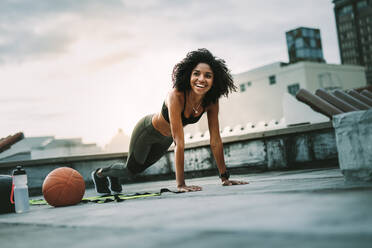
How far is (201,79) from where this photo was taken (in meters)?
5.39

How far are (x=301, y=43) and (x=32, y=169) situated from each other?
7998 centimetres

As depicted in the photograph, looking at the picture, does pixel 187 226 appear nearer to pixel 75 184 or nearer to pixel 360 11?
pixel 75 184

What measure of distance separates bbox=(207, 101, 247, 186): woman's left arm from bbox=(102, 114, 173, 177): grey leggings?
0.99m

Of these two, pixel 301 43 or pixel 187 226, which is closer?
pixel 187 226

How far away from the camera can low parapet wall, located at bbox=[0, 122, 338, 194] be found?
8719mm

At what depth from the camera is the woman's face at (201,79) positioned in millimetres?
5395

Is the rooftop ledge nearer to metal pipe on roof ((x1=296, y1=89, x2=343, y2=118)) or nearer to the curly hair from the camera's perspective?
metal pipe on roof ((x1=296, y1=89, x2=343, y2=118))

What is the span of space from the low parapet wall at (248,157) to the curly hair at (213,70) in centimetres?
375

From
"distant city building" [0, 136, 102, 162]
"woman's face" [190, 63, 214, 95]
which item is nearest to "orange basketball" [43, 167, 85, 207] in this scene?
"woman's face" [190, 63, 214, 95]

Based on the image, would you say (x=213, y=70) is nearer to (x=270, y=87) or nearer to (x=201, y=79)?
(x=201, y=79)

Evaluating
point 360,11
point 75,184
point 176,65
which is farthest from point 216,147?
point 360,11

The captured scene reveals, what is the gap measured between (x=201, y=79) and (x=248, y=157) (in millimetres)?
4752

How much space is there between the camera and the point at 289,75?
65.7 metres

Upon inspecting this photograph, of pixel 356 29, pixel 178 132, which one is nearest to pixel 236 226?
pixel 178 132
